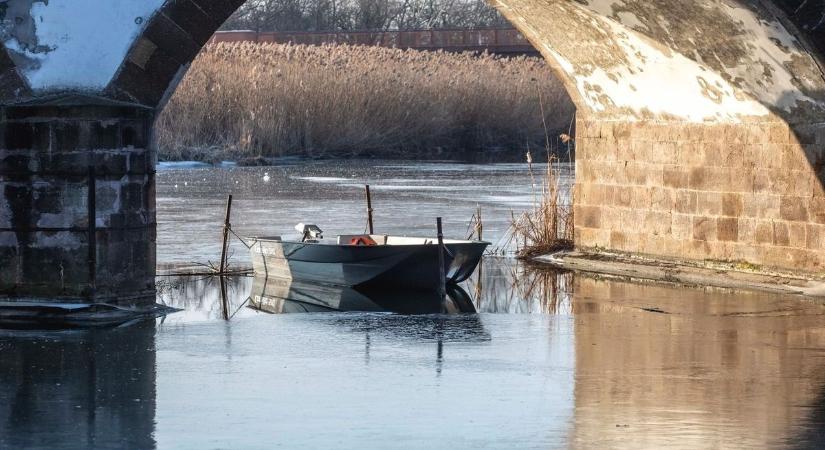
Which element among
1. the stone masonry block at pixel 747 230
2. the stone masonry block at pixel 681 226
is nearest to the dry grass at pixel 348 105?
the stone masonry block at pixel 681 226

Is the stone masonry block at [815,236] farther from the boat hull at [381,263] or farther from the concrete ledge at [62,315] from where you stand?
the concrete ledge at [62,315]

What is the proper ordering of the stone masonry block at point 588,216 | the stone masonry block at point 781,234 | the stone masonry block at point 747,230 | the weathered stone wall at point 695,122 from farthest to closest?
the stone masonry block at point 588,216
the stone masonry block at point 747,230
the stone masonry block at point 781,234
the weathered stone wall at point 695,122

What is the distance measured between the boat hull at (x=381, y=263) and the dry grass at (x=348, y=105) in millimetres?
18711

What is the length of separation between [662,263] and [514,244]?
312 cm

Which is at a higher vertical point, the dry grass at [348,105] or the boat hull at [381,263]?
the dry grass at [348,105]

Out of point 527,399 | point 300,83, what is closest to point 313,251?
point 527,399

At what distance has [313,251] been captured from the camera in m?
16.4

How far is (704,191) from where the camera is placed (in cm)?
1727

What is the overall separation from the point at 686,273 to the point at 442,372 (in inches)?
263

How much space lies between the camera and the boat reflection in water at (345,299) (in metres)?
14.7

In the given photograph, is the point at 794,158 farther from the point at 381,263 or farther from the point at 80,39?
the point at 80,39

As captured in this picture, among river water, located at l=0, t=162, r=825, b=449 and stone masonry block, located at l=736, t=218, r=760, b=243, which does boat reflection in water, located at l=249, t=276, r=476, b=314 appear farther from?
stone masonry block, located at l=736, t=218, r=760, b=243

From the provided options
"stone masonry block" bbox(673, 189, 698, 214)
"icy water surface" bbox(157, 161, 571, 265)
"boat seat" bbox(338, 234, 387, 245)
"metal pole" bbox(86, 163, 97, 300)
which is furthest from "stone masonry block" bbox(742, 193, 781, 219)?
"metal pole" bbox(86, 163, 97, 300)

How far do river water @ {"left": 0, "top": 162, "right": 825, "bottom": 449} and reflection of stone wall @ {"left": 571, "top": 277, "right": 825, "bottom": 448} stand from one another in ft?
0.07
